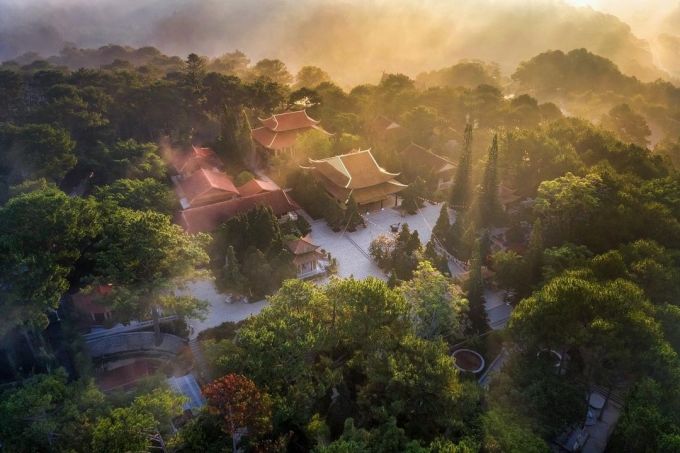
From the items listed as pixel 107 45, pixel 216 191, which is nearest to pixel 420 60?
pixel 107 45

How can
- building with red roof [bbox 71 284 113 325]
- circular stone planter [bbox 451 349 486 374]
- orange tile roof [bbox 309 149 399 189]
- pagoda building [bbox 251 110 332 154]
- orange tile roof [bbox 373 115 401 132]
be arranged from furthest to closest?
1. orange tile roof [bbox 373 115 401 132]
2. pagoda building [bbox 251 110 332 154]
3. orange tile roof [bbox 309 149 399 189]
4. building with red roof [bbox 71 284 113 325]
5. circular stone planter [bbox 451 349 486 374]

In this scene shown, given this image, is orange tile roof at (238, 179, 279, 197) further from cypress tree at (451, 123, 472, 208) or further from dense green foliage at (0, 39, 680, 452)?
cypress tree at (451, 123, 472, 208)

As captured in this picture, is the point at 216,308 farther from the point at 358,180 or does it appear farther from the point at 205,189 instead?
the point at 358,180

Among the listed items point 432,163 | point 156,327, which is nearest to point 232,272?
point 156,327

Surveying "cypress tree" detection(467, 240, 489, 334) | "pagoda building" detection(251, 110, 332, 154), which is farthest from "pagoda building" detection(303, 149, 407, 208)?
"cypress tree" detection(467, 240, 489, 334)

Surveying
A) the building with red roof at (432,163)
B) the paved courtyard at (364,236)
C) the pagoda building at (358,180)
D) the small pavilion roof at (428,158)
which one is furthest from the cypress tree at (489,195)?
the small pavilion roof at (428,158)
